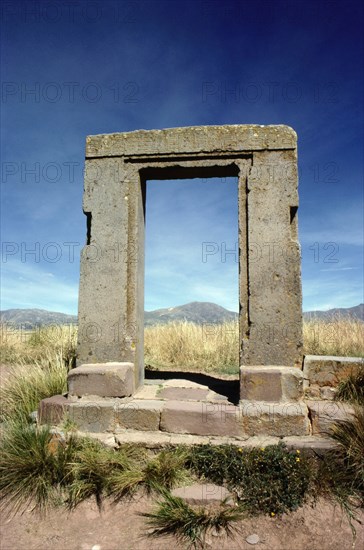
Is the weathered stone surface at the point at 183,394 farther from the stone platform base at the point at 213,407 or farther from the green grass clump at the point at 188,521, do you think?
the green grass clump at the point at 188,521

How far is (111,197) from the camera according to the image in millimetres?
4441

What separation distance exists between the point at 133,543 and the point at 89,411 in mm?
1318

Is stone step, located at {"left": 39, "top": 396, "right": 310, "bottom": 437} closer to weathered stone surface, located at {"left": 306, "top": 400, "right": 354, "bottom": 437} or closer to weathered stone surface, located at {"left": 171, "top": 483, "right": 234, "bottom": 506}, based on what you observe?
weathered stone surface, located at {"left": 306, "top": 400, "right": 354, "bottom": 437}

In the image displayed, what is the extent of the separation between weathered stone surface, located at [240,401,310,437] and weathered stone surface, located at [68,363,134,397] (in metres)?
1.20

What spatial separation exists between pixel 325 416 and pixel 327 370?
2.07ft

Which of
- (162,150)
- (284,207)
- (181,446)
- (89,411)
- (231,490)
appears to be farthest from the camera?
(162,150)

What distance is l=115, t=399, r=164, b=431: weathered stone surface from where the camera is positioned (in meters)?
3.71

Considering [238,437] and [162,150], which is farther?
[162,150]

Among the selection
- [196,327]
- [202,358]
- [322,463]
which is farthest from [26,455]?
[196,327]

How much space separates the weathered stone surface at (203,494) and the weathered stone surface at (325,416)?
3.50 feet

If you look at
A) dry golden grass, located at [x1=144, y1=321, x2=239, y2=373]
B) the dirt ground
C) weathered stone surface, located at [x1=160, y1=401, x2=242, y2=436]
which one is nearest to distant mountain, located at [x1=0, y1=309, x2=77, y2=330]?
dry golden grass, located at [x1=144, y1=321, x2=239, y2=373]

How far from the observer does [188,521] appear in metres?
2.79

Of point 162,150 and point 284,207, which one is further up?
point 162,150

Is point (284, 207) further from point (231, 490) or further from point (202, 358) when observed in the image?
point (202, 358)
